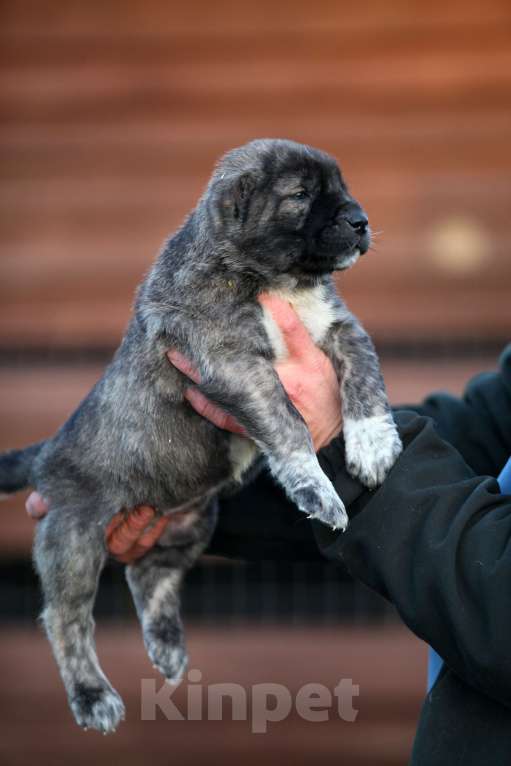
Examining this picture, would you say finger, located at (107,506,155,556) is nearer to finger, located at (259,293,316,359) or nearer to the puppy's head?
finger, located at (259,293,316,359)

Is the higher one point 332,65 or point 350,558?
point 332,65

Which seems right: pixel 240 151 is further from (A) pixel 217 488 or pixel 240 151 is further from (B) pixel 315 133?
(B) pixel 315 133

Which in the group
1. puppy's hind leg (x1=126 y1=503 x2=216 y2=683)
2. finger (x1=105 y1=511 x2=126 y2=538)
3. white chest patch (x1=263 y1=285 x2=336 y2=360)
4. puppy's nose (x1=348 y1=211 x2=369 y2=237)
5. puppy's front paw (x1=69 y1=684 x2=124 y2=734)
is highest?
puppy's nose (x1=348 y1=211 x2=369 y2=237)

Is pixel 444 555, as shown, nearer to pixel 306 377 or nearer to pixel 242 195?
pixel 306 377

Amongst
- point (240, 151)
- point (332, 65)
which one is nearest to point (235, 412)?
point (240, 151)

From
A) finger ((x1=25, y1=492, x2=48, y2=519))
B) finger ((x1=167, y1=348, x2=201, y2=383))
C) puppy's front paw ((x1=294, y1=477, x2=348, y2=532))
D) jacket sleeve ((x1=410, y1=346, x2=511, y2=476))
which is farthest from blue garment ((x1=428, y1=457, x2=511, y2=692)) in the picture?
finger ((x1=25, y1=492, x2=48, y2=519))

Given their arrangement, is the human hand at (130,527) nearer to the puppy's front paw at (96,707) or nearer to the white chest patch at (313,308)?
the puppy's front paw at (96,707)

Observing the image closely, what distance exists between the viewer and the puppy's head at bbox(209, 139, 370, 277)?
306cm

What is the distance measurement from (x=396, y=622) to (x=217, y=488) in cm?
309

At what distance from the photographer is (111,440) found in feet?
11.1

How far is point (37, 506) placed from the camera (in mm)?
3531

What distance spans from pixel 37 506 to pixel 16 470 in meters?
0.26

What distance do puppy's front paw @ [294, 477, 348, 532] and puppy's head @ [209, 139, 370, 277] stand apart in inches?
26.4

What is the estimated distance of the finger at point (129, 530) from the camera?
11.2 ft
